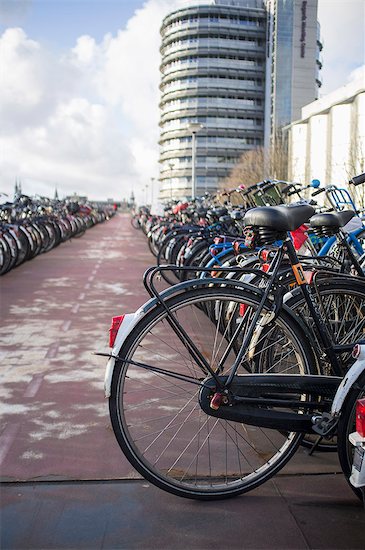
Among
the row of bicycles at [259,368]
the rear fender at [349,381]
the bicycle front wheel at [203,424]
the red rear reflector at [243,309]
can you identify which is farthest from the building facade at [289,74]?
the rear fender at [349,381]

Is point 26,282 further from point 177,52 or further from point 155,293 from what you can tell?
point 177,52

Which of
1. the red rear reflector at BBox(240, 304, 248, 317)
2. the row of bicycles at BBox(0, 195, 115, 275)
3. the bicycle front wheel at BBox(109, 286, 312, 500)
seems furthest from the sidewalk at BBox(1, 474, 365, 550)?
the row of bicycles at BBox(0, 195, 115, 275)

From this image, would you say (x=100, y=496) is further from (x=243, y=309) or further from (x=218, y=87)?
(x=218, y=87)

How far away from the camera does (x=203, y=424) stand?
10.6ft

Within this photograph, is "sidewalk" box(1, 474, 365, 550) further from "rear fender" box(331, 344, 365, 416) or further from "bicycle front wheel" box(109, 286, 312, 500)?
"rear fender" box(331, 344, 365, 416)

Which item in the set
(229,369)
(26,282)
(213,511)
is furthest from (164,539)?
(26,282)

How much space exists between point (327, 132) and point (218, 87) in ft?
189

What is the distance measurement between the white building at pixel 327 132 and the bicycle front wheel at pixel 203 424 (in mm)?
25330

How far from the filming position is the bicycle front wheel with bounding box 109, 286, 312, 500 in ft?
8.21

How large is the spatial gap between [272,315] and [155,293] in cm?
51

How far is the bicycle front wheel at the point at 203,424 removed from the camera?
2504 mm

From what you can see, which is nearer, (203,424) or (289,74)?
(203,424)

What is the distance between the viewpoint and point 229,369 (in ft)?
8.57

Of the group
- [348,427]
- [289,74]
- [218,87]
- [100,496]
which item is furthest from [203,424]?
[218,87]
